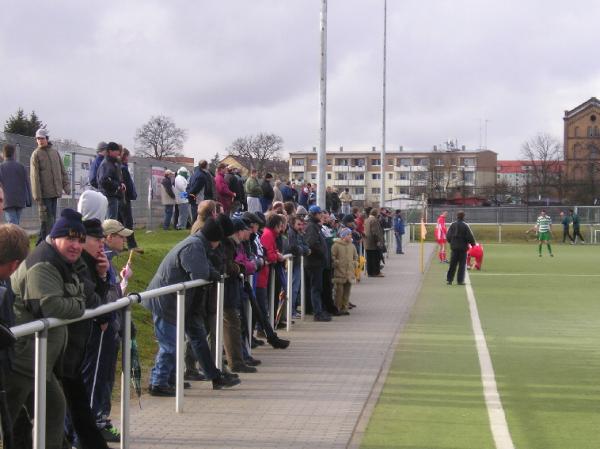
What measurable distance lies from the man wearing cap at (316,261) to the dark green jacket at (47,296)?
1061 centimetres

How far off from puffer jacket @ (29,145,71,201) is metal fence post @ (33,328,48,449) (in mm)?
9283

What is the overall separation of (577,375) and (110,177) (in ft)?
24.9

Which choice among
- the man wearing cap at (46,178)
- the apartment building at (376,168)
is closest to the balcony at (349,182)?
the apartment building at (376,168)

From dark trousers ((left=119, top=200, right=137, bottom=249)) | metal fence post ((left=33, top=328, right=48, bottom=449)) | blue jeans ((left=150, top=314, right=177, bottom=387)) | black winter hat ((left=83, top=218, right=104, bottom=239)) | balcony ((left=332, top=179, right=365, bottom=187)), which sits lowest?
blue jeans ((left=150, top=314, right=177, bottom=387))

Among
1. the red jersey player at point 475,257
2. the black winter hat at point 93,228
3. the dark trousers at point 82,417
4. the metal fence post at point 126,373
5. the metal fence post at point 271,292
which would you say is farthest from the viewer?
the red jersey player at point 475,257

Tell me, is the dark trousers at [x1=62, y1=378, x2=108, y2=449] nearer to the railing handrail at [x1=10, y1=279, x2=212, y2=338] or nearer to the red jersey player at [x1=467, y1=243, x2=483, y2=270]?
the railing handrail at [x1=10, y1=279, x2=212, y2=338]

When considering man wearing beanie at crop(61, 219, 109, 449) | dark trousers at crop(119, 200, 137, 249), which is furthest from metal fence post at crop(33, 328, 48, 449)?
dark trousers at crop(119, 200, 137, 249)

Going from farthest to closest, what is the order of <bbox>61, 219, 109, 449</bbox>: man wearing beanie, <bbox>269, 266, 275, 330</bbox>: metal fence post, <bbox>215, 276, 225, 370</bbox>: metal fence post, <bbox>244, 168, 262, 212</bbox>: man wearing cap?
<bbox>244, 168, 262, 212</bbox>: man wearing cap
<bbox>269, 266, 275, 330</bbox>: metal fence post
<bbox>215, 276, 225, 370</bbox>: metal fence post
<bbox>61, 219, 109, 449</bbox>: man wearing beanie

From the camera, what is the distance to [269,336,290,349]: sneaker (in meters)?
13.1

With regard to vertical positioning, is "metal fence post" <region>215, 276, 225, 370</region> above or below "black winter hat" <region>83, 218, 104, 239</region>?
below

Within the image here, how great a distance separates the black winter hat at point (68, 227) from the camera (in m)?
6.09

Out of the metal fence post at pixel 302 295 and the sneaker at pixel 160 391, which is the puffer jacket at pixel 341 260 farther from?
the sneaker at pixel 160 391

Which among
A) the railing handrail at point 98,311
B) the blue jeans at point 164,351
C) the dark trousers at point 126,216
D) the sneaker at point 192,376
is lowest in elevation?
the sneaker at point 192,376

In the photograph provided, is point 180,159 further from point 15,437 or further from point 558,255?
point 15,437
